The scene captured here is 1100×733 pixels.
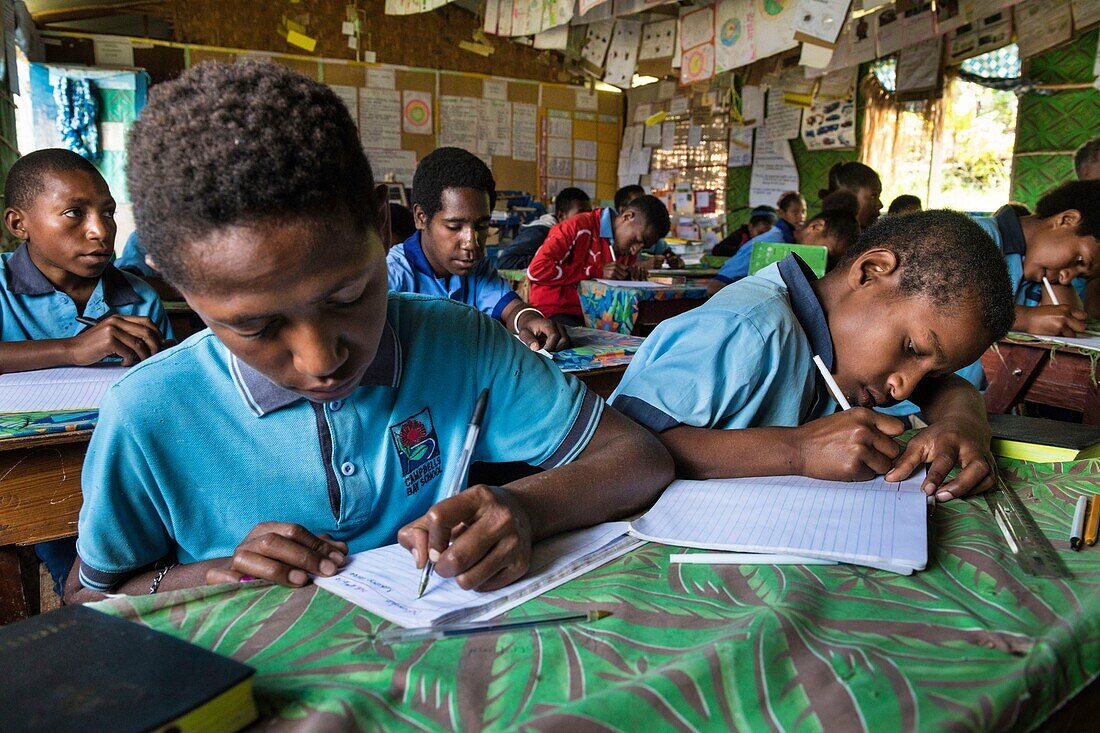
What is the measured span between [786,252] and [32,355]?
229 centimetres

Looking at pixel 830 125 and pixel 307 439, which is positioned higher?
pixel 830 125

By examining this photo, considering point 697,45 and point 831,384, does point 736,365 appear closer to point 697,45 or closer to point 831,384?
point 831,384

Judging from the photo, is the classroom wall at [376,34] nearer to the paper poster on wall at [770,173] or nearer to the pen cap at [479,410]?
the paper poster on wall at [770,173]

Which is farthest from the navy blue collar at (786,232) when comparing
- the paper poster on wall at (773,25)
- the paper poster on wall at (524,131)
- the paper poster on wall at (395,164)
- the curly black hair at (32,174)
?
the curly black hair at (32,174)

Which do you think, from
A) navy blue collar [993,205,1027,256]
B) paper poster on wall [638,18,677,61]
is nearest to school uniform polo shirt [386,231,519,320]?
navy blue collar [993,205,1027,256]

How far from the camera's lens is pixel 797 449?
1.10 m

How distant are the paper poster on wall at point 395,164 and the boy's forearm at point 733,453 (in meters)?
6.44

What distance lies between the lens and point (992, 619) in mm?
651

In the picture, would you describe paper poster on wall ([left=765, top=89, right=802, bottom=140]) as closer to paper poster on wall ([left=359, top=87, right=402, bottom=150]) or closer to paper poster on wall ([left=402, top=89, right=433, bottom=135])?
paper poster on wall ([left=402, top=89, right=433, bottom=135])

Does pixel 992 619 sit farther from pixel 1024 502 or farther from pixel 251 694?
pixel 251 694

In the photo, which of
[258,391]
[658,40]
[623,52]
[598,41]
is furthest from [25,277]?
[598,41]

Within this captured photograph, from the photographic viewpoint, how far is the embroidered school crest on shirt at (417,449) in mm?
970

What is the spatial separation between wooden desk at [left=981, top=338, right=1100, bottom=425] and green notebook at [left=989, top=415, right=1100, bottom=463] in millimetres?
1051

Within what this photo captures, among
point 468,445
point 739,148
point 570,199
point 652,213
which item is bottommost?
point 468,445
